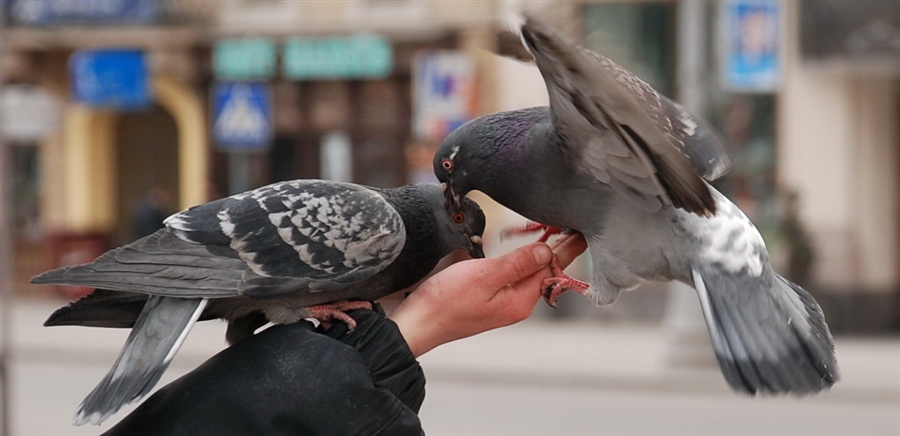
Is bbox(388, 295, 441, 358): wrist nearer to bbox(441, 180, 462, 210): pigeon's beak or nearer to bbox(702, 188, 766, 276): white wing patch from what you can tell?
bbox(441, 180, 462, 210): pigeon's beak

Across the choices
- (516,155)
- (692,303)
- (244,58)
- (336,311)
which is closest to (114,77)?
(244,58)

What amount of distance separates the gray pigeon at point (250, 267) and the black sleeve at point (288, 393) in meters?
0.14

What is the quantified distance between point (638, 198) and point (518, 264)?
33 centimetres

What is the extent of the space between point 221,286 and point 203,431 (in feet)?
1.43

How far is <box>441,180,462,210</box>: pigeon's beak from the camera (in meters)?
2.86

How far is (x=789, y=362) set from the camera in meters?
2.41

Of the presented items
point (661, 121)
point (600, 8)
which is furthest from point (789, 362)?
point (600, 8)

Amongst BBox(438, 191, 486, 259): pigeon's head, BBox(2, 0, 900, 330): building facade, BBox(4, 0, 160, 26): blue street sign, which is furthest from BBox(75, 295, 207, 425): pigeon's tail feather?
BBox(4, 0, 160, 26): blue street sign

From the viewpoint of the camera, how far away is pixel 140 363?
2291 millimetres

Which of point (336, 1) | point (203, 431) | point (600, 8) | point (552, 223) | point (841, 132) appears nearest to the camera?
point (203, 431)

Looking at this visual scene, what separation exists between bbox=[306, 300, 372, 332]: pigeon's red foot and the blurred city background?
3.97 m

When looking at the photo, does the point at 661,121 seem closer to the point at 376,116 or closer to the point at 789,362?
the point at 789,362

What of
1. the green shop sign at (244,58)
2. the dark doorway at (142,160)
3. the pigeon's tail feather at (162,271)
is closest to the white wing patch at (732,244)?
the pigeon's tail feather at (162,271)

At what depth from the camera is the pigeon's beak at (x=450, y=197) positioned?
2.86 m
